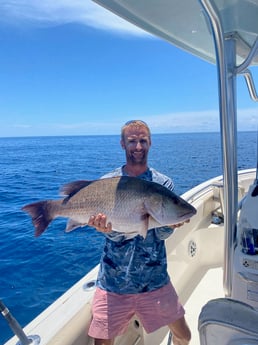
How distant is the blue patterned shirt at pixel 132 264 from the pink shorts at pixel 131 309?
27 millimetres

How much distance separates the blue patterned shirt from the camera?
1201 millimetres

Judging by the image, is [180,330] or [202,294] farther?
[202,294]

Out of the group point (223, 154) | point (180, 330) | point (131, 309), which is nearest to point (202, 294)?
point (180, 330)

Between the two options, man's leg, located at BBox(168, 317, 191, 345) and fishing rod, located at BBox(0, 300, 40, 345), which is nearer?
fishing rod, located at BBox(0, 300, 40, 345)

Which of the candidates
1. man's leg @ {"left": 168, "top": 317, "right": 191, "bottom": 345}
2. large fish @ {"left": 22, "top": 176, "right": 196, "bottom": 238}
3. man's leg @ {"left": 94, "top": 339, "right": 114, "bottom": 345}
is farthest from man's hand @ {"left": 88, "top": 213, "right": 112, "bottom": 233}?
man's leg @ {"left": 168, "top": 317, "right": 191, "bottom": 345}

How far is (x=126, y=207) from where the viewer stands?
102 cm

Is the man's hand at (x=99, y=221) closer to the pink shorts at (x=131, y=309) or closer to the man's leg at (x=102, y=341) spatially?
the pink shorts at (x=131, y=309)

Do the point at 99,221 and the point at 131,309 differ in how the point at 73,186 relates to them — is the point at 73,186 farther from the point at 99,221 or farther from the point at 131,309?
the point at 131,309

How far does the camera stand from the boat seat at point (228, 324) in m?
0.53

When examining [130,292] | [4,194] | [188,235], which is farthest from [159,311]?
[4,194]

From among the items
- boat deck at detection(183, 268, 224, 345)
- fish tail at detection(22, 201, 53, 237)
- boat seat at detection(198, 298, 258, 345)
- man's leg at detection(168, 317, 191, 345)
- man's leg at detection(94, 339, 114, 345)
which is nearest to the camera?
boat seat at detection(198, 298, 258, 345)

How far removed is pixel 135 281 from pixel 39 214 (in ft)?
1.66

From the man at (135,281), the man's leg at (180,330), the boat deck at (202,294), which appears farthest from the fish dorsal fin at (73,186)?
the boat deck at (202,294)

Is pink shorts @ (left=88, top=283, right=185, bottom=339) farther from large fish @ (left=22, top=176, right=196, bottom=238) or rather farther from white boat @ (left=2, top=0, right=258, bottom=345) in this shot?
large fish @ (left=22, top=176, right=196, bottom=238)
